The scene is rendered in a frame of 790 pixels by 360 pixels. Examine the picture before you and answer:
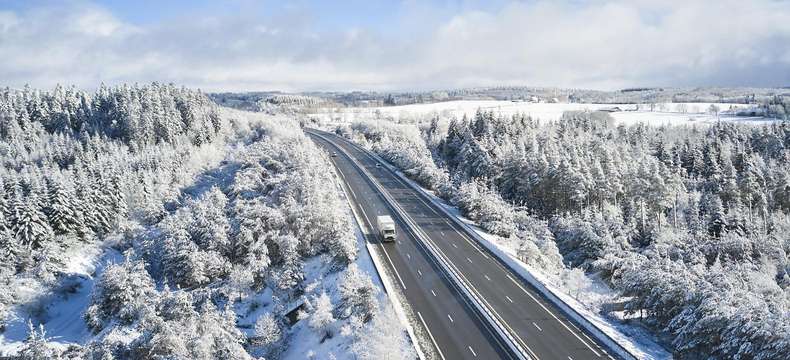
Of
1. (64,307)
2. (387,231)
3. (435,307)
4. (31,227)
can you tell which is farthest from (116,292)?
(435,307)

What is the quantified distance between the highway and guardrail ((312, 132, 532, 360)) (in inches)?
6.7

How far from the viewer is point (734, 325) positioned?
27.0m

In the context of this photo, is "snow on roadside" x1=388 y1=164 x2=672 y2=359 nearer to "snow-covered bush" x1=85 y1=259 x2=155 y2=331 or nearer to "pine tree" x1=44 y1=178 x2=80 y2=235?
"snow-covered bush" x1=85 y1=259 x2=155 y2=331

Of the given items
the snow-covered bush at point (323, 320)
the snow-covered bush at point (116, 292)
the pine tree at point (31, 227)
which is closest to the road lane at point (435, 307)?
the snow-covered bush at point (323, 320)

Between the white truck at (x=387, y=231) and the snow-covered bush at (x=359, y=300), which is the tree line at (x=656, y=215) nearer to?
the white truck at (x=387, y=231)

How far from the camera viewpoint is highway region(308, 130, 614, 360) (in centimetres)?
3180

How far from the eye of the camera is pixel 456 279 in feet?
145

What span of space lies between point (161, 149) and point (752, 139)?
134983 millimetres

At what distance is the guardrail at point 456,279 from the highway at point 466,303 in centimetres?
17

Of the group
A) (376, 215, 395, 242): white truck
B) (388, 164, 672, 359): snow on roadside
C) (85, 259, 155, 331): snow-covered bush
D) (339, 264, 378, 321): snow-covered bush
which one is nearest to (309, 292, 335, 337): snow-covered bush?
(339, 264, 378, 321): snow-covered bush

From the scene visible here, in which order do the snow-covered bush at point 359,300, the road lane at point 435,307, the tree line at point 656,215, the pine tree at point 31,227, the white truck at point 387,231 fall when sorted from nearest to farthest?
the tree line at point 656,215
the road lane at point 435,307
the snow-covered bush at point 359,300
the white truck at point 387,231
the pine tree at point 31,227

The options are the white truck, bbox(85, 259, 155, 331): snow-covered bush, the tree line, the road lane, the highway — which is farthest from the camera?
the white truck

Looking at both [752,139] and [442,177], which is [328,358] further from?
[752,139]

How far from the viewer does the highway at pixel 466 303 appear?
31797 millimetres
